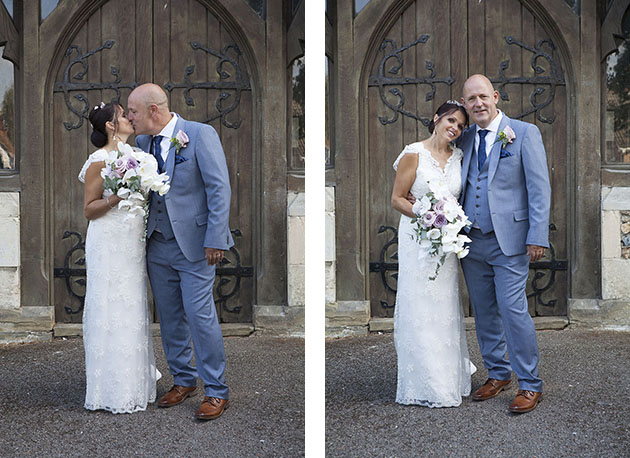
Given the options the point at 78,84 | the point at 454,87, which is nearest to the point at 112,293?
the point at 78,84

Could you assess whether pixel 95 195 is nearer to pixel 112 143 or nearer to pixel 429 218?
pixel 112 143

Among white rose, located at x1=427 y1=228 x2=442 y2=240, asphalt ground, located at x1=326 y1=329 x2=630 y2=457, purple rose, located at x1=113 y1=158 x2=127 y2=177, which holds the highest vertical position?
purple rose, located at x1=113 y1=158 x2=127 y2=177

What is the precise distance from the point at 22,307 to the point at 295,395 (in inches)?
39.4

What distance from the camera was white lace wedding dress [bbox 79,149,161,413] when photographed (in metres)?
2.37

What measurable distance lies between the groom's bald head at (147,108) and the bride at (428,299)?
0.86m

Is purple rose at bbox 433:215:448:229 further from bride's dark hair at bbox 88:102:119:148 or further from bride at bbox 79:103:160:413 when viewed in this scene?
bride's dark hair at bbox 88:102:119:148

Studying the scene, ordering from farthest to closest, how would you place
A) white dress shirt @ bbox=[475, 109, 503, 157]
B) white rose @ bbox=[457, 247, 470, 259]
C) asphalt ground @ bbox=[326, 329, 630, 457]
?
white dress shirt @ bbox=[475, 109, 503, 157], white rose @ bbox=[457, 247, 470, 259], asphalt ground @ bbox=[326, 329, 630, 457]

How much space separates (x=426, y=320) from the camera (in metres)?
2.49

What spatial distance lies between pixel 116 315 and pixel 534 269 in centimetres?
150

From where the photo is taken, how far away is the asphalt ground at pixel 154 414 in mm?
2219

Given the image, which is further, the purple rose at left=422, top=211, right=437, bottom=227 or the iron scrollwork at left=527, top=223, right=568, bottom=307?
the iron scrollwork at left=527, top=223, right=568, bottom=307

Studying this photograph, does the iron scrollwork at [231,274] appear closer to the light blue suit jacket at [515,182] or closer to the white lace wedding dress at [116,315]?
the white lace wedding dress at [116,315]

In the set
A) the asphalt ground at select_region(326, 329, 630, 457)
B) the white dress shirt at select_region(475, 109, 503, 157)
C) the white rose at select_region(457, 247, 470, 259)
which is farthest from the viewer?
the white dress shirt at select_region(475, 109, 503, 157)

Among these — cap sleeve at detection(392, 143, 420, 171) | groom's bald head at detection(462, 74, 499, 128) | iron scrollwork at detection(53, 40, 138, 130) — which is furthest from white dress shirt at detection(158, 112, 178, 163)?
groom's bald head at detection(462, 74, 499, 128)
